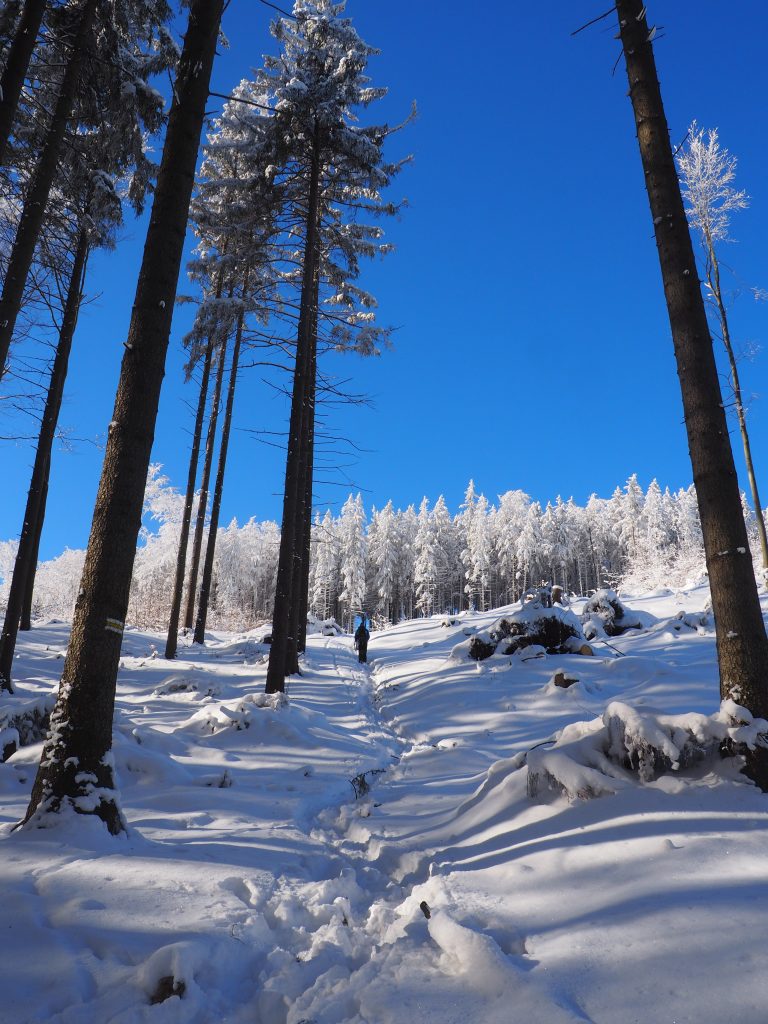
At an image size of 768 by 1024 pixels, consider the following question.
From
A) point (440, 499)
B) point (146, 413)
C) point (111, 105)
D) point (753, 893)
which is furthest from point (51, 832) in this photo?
point (440, 499)

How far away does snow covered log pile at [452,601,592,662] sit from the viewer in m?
12.7

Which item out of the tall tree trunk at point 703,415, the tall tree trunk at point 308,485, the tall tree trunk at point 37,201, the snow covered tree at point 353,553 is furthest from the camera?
the snow covered tree at point 353,553

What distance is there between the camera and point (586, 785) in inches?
149

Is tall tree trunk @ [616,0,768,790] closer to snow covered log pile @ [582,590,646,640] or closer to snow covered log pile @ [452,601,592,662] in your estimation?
snow covered log pile @ [452,601,592,662]

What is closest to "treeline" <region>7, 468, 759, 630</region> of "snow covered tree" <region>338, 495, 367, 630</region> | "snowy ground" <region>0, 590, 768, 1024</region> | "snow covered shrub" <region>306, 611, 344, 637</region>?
"snow covered tree" <region>338, 495, 367, 630</region>

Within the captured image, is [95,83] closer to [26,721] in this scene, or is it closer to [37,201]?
[37,201]

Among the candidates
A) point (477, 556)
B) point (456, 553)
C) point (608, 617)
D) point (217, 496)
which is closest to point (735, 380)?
point (608, 617)

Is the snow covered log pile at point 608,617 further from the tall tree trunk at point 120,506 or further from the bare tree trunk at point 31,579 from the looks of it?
the bare tree trunk at point 31,579

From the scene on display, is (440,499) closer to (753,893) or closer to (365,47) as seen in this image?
(365,47)

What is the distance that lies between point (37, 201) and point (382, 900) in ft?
31.8

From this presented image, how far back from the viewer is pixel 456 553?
233 feet

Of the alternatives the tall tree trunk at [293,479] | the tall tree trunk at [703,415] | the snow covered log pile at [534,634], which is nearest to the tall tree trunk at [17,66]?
the tall tree trunk at [293,479]

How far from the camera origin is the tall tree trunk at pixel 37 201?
7.34m

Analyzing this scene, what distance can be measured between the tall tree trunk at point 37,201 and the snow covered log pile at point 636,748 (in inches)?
329
